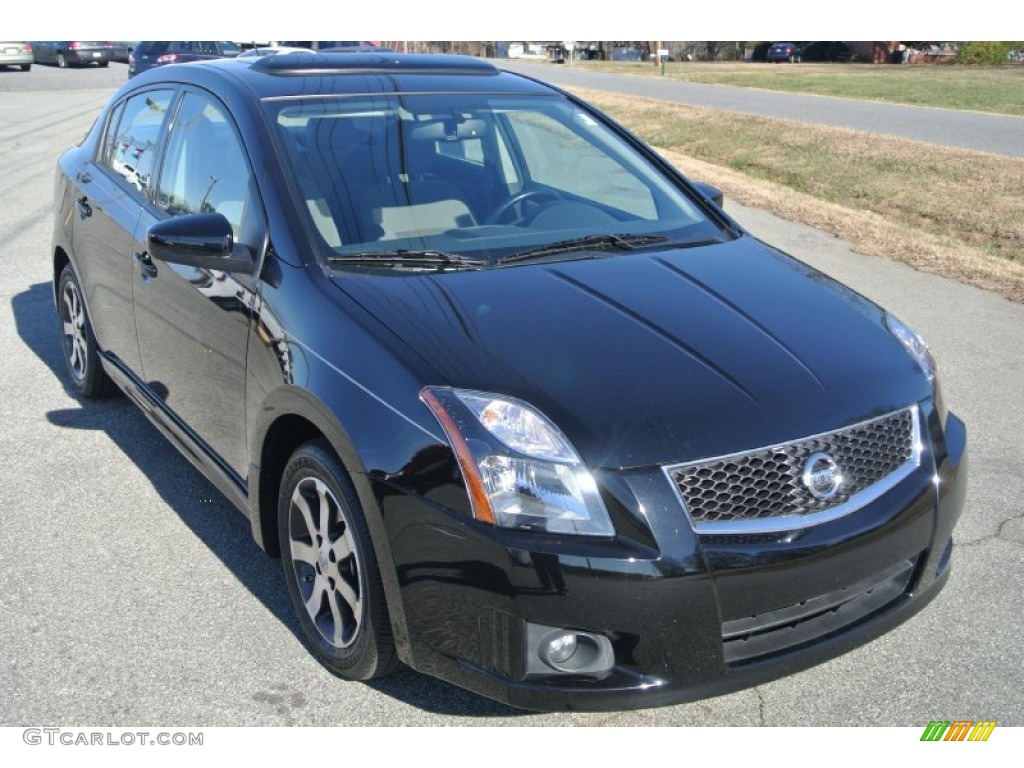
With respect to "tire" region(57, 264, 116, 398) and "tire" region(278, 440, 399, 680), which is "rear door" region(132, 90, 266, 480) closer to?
"tire" region(278, 440, 399, 680)

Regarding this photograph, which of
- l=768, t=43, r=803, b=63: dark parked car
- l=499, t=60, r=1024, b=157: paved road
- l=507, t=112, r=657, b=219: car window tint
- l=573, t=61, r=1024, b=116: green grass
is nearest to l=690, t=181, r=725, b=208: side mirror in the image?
l=507, t=112, r=657, b=219: car window tint

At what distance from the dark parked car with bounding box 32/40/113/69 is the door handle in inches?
1526

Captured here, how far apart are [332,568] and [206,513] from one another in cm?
137

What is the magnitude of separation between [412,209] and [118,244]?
5.15 ft

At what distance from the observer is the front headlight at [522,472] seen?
2.60 metres

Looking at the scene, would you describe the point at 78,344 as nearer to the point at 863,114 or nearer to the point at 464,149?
the point at 464,149

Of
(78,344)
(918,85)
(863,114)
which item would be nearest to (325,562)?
(78,344)

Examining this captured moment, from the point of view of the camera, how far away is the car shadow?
3146mm

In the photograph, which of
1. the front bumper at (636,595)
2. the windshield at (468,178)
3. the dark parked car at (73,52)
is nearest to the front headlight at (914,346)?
the front bumper at (636,595)
